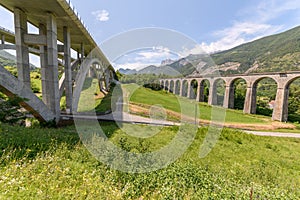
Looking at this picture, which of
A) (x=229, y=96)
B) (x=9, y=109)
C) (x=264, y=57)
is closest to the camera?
(x=9, y=109)

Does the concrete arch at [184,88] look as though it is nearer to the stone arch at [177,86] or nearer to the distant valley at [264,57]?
the stone arch at [177,86]

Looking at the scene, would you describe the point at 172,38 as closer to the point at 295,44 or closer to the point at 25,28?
the point at 25,28

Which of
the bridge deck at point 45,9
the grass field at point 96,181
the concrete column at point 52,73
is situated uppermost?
the bridge deck at point 45,9

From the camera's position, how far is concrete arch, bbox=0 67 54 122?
7974 millimetres

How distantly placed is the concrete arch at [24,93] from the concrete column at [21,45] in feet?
10.9

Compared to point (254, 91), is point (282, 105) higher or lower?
lower

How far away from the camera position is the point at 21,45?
1106cm

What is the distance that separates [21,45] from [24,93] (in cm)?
430

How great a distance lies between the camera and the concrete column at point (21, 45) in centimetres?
1088

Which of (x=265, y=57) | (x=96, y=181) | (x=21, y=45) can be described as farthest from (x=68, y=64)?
(x=265, y=57)

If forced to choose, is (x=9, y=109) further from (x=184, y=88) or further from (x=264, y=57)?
(x=264, y=57)

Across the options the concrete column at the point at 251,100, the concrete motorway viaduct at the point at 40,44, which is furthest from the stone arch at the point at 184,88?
the concrete motorway viaduct at the point at 40,44

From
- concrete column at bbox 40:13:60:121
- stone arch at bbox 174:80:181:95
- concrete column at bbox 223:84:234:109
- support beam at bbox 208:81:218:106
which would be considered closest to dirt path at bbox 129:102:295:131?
concrete column at bbox 40:13:60:121

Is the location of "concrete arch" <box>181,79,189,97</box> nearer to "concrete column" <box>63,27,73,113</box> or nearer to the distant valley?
the distant valley
